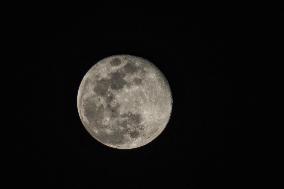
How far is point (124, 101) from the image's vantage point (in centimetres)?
679

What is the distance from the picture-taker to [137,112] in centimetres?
683

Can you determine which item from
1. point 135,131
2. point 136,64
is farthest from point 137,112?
point 136,64

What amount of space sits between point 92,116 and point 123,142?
29.6 inches

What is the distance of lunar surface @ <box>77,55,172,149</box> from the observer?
22.4ft

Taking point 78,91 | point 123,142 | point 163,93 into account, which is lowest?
point 123,142

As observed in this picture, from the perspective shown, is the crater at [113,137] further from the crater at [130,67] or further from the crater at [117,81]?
the crater at [130,67]

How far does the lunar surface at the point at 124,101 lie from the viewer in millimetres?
6828

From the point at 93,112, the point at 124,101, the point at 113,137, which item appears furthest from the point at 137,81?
the point at 113,137

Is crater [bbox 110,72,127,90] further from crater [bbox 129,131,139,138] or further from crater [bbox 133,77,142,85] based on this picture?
crater [bbox 129,131,139,138]

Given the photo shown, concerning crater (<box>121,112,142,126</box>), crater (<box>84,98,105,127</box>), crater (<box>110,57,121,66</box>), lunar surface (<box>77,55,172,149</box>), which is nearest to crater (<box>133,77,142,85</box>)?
lunar surface (<box>77,55,172,149</box>)

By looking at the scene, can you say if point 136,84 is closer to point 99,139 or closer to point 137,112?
point 137,112

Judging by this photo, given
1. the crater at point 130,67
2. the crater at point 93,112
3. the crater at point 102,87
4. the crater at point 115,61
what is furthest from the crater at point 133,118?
the crater at point 115,61

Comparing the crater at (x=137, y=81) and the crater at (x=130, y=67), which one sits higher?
the crater at (x=130, y=67)

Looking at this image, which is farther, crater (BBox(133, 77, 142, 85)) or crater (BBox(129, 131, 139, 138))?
crater (BBox(129, 131, 139, 138))
